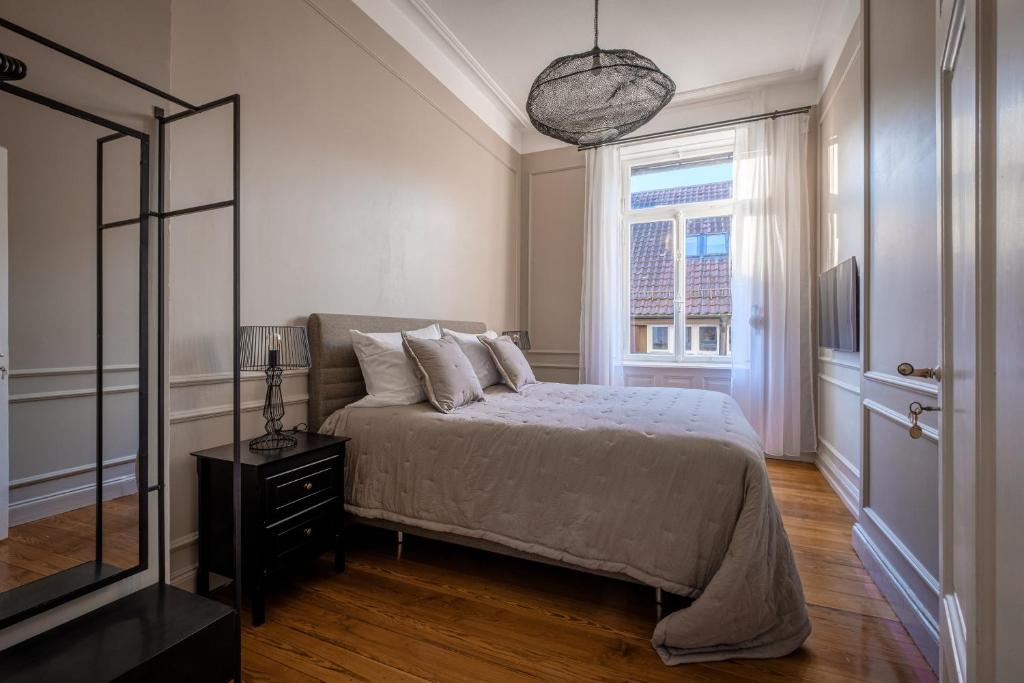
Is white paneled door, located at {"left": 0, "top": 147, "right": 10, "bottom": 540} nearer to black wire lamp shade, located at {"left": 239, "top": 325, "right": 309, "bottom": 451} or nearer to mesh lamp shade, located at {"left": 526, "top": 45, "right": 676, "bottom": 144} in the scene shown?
black wire lamp shade, located at {"left": 239, "top": 325, "right": 309, "bottom": 451}

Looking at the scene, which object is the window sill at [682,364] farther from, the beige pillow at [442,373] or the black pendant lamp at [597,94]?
the beige pillow at [442,373]

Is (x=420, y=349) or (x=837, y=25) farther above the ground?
(x=837, y=25)

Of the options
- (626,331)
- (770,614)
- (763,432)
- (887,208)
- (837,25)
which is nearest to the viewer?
(770,614)

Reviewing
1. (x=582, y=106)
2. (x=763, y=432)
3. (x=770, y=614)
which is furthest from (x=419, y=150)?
(x=763, y=432)

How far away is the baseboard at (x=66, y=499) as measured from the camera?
112 cm

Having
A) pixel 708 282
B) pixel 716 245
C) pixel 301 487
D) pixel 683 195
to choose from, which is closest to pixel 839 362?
pixel 708 282

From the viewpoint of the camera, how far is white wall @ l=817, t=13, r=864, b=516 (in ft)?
9.46

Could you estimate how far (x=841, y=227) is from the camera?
3.28m

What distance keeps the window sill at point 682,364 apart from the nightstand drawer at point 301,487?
3219 millimetres

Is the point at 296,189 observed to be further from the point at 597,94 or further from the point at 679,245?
the point at 679,245

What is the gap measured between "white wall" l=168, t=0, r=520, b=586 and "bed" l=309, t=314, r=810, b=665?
384 millimetres

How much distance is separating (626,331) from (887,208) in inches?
110

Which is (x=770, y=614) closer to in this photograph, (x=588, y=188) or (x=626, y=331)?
(x=626, y=331)

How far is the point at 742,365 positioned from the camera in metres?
4.13
